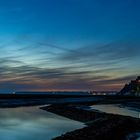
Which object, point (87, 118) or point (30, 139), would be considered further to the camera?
point (87, 118)

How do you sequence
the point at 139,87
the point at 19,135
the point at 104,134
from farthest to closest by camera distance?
the point at 139,87 < the point at 19,135 < the point at 104,134

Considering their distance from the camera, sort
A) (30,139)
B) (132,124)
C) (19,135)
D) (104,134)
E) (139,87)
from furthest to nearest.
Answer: (139,87) → (132,124) → (19,135) → (30,139) → (104,134)

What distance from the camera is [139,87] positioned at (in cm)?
Result: 19825

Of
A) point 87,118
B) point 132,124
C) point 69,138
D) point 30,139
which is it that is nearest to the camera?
point 69,138

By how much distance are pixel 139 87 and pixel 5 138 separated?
178285mm

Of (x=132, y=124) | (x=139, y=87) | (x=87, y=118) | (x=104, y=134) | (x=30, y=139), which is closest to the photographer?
(x=104, y=134)

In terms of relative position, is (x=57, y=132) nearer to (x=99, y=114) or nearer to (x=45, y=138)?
(x=45, y=138)

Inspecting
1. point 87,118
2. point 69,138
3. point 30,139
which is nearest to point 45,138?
point 30,139

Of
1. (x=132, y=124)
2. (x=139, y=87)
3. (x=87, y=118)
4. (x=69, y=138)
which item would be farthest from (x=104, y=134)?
(x=139, y=87)

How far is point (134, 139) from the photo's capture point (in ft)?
71.2

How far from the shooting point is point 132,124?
29.4 m

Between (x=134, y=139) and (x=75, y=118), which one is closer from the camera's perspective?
(x=134, y=139)

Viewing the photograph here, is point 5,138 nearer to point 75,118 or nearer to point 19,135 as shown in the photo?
point 19,135

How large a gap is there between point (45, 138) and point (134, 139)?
6.87 meters
